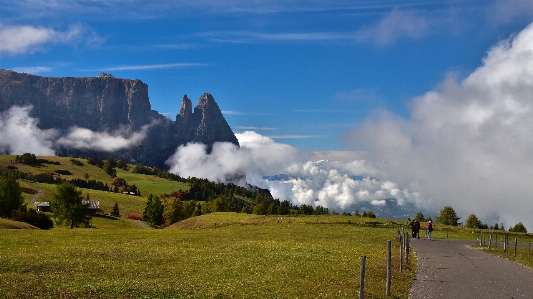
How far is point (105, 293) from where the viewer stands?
885 inches

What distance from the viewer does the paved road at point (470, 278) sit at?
25.8 metres

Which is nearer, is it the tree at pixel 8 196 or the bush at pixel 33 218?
the bush at pixel 33 218

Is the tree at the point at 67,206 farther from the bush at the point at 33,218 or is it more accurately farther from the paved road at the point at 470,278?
the paved road at the point at 470,278

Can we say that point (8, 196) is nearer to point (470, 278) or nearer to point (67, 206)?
point (67, 206)

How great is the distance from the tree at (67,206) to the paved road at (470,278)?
11441 centimetres

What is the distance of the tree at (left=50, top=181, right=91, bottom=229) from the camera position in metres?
132

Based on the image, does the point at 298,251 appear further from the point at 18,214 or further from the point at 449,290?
the point at 18,214

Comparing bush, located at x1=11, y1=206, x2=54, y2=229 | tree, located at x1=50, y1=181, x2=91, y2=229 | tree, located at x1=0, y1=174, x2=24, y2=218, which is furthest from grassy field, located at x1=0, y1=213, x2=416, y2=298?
tree, located at x1=0, y1=174, x2=24, y2=218

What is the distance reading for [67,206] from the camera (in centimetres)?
13250

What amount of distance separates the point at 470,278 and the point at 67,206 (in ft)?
411

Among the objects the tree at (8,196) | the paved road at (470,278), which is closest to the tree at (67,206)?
the tree at (8,196)

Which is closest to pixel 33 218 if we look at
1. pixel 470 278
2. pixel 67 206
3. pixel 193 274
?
pixel 67 206

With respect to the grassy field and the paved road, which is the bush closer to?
the grassy field

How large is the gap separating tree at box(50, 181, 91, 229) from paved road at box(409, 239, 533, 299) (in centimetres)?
11441
